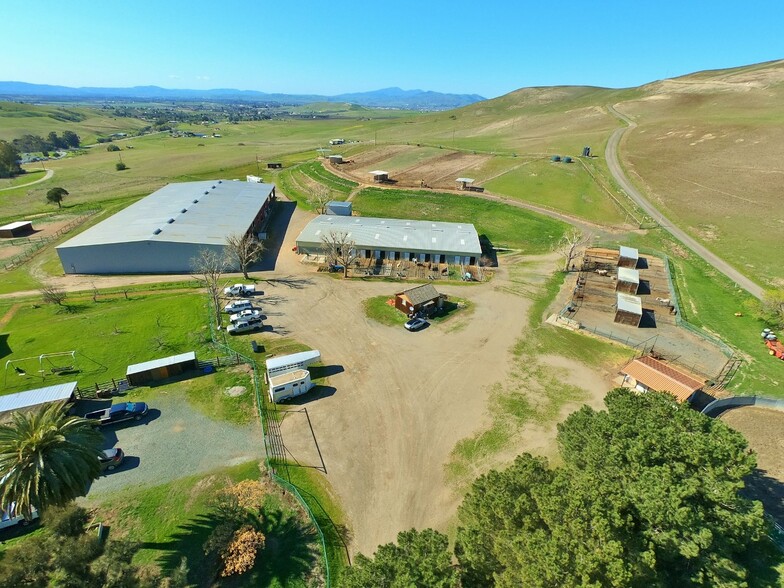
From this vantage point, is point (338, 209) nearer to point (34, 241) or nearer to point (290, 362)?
point (290, 362)

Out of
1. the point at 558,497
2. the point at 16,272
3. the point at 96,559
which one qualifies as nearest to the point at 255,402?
the point at 96,559

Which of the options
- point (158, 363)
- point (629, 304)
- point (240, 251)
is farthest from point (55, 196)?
point (629, 304)

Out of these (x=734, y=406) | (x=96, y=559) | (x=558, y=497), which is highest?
(x=558, y=497)

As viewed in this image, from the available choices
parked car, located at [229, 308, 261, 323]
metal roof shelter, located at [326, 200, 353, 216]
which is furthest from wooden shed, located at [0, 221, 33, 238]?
parked car, located at [229, 308, 261, 323]

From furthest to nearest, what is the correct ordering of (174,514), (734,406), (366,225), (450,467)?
(366,225) < (734,406) < (450,467) < (174,514)

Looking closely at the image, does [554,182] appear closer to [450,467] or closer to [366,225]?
[366,225]

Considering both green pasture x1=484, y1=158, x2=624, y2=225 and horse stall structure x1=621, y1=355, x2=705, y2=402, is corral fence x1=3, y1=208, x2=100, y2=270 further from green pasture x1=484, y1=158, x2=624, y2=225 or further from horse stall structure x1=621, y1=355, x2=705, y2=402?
green pasture x1=484, y1=158, x2=624, y2=225

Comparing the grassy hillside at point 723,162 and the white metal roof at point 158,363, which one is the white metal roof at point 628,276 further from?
the white metal roof at point 158,363
